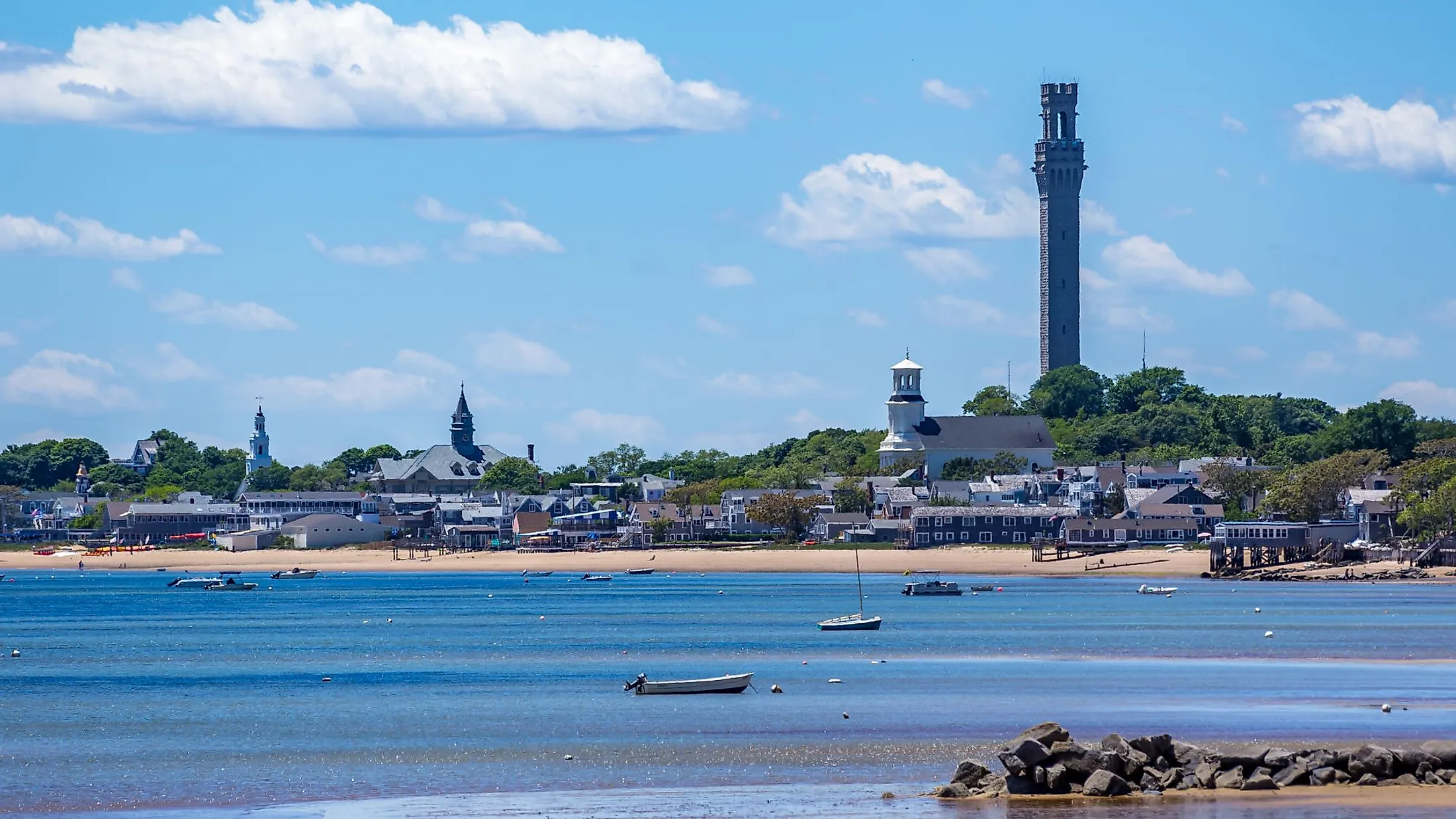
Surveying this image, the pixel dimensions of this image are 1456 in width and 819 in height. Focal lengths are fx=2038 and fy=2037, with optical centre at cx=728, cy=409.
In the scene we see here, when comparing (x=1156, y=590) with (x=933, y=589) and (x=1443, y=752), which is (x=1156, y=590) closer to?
(x=933, y=589)

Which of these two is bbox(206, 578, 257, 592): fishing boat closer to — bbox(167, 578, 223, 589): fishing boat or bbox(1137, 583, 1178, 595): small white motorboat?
bbox(167, 578, 223, 589): fishing boat

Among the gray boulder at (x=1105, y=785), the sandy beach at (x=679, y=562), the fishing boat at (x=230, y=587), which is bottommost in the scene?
the gray boulder at (x=1105, y=785)

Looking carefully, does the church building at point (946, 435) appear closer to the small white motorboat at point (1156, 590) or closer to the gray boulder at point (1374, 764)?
the small white motorboat at point (1156, 590)

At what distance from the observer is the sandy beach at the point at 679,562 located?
129 m

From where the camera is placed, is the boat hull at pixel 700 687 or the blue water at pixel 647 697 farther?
the boat hull at pixel 700 687

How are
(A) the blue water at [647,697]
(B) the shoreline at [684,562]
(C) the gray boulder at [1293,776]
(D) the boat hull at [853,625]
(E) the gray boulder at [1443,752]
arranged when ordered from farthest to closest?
1. (B) the shoreline at [684,562]
2. (D) the boat hull at [853,625]
3. (A) the blue water at [647,697]
4. (E) the gray boulder at [1443,752]
5. (C) the gray boulder at [1293,776]

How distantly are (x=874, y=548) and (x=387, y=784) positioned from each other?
366 ft

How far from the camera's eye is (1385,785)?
3369cm

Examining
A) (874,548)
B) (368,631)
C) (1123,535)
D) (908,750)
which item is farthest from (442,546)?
(908,750)

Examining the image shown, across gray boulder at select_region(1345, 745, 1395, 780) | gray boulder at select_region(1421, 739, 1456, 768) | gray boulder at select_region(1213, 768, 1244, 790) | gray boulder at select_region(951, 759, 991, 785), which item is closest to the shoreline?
gray boulder at select_region(1421, 739, 1456, 768)

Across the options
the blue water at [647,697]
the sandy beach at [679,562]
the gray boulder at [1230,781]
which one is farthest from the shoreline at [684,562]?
the gray boulder at [1230,781]

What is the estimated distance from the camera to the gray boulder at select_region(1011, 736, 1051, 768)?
1315 inches

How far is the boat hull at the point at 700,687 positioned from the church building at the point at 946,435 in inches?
5562

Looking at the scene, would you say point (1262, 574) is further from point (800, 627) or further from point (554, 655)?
point (554, 655)
